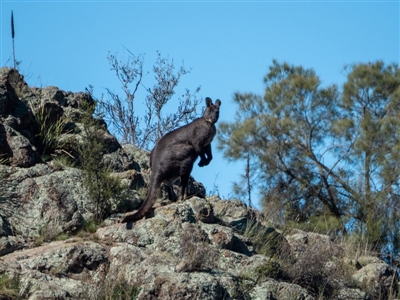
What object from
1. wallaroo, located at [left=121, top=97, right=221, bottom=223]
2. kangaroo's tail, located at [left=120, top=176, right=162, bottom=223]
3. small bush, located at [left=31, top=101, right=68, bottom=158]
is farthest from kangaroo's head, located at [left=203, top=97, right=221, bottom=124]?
small bush, located at [left=31, top=101, right=68, bottom=158]

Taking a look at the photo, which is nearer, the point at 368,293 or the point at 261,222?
the point at 368,293

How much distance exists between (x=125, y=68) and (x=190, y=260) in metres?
13.0

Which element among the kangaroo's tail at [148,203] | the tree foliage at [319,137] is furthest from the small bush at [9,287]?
the tree foliage at [319,137]

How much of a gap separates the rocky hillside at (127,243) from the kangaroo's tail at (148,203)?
14 cm

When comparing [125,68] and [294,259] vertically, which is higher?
[125,68]

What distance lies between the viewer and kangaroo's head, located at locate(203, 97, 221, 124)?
18.8 meters

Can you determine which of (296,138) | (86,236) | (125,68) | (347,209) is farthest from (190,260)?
(296,138)

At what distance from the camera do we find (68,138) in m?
18.7

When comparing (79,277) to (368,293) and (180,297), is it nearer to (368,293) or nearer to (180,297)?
(180,297)

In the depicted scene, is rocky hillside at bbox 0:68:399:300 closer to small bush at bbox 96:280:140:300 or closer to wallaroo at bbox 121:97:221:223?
small bush at bbox 96:280:140:300

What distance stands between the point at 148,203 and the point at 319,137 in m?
16.2

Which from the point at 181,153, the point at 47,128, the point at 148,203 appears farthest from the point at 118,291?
the point at 47,128

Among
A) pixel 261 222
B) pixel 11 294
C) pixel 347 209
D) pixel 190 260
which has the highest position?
pixel 347 209

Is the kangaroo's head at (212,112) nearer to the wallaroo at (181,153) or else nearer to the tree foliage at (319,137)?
the wallaroo at (181,153)
